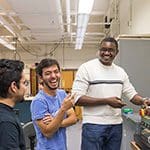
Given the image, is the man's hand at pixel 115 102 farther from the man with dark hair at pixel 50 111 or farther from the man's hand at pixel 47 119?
the man's hand at pixel 47 119

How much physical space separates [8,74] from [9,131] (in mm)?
282

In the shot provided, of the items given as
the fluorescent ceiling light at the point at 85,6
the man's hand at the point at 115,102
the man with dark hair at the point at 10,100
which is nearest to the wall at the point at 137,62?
the fluorescent ceiling light at the point at 85,6

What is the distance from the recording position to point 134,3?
508cm

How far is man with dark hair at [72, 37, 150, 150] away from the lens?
227 centimetres

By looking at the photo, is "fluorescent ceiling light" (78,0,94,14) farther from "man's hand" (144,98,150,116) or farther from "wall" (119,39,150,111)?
"man's hand" (144,98,150,116)

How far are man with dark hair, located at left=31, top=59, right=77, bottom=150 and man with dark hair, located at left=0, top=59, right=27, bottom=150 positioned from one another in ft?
1.20

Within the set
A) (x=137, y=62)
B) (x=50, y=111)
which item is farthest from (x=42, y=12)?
(x=50, y=111)

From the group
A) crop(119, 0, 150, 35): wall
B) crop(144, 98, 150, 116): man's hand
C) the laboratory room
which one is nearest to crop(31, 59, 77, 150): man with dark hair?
the laboratory room

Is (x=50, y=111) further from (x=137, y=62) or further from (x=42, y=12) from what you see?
(x=42, y=12)

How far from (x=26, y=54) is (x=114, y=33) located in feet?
19.0

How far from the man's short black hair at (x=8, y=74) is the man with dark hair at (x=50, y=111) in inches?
16.6

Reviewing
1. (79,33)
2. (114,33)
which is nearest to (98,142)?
(114,33)

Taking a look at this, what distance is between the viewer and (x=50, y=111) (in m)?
1.91

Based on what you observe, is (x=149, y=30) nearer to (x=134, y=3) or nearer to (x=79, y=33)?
(x=134, y=3)
